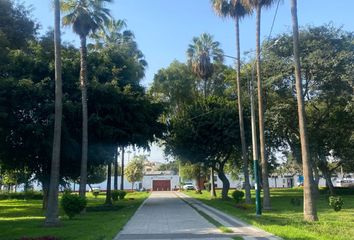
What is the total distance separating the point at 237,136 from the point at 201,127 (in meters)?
3.31

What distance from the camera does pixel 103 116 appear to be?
33812 mm

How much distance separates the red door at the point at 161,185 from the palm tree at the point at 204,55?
51891mm

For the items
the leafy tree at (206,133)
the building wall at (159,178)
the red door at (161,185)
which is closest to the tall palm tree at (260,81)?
the leafy tree at (206,133)

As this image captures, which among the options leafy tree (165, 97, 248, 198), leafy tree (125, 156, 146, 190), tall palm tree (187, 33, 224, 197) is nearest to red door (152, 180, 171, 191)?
leafy tree (125, 156, 146, 190)

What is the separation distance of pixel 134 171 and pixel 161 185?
687 centimetres

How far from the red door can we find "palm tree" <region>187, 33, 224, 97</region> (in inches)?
2043

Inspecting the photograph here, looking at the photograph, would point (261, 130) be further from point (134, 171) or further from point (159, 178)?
point (134, 171)

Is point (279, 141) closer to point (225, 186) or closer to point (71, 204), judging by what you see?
point (225, 186)

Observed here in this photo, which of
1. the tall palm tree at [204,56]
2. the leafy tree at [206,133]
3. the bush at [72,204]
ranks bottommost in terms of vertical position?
the bush at [72,204]

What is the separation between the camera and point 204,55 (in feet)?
168

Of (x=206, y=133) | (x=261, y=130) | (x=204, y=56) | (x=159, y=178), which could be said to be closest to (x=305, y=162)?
(x=261, y=130)

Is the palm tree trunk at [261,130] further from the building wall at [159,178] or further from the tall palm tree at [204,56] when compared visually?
the building wall at [159,178]

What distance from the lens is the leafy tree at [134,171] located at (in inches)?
4155

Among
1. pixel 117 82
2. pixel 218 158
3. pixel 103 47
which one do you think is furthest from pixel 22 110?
pixel 218 158
